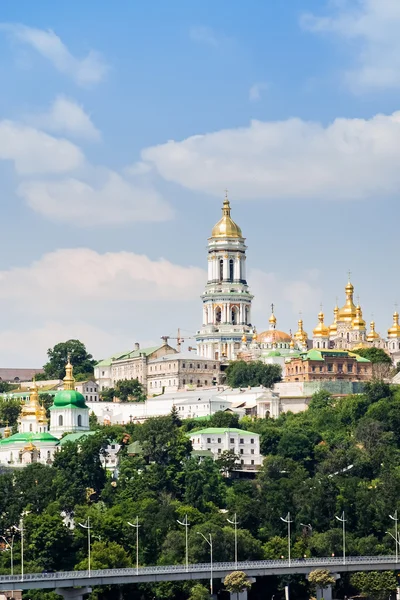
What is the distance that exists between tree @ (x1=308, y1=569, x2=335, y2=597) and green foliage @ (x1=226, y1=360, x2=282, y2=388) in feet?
171

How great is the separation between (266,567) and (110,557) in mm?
8169

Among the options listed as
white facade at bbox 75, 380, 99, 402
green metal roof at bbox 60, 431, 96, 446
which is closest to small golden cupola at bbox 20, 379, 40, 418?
green metal roof at bbox 60, 431, 96, 446

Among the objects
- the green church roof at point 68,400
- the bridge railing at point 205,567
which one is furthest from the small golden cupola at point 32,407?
the bridge railing at point 205,567

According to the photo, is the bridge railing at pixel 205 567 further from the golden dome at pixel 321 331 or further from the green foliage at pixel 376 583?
the golden dome at pixel 321 331

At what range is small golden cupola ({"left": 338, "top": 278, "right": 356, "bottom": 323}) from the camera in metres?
178

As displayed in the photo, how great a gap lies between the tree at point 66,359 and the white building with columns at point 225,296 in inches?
420

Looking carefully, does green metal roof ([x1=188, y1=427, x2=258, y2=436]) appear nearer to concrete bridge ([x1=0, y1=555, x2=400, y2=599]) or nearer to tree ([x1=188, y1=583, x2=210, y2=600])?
concrete bridge ([x1=0, y1=555, x2=400, y2=599])

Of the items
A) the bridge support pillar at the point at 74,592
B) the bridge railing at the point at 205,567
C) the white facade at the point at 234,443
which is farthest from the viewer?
the white facade at the point at 234,443

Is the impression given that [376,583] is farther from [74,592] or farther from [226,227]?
[226,227]

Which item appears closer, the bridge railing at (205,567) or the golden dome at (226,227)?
the bridge railing at (205,567)

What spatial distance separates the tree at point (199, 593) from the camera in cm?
10456

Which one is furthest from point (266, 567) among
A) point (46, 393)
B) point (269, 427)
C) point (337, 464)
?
point (46, 393)

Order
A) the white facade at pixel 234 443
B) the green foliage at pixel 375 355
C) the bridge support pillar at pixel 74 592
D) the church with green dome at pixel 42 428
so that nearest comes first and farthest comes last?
1. the bridge support pillar at pixel 74 592
2. the white facade at pixel 234 443
3. the church with green dome at pixel 42 428
4. the green foliage at pixel 375 355

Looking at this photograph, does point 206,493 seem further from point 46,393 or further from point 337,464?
point 46,393
